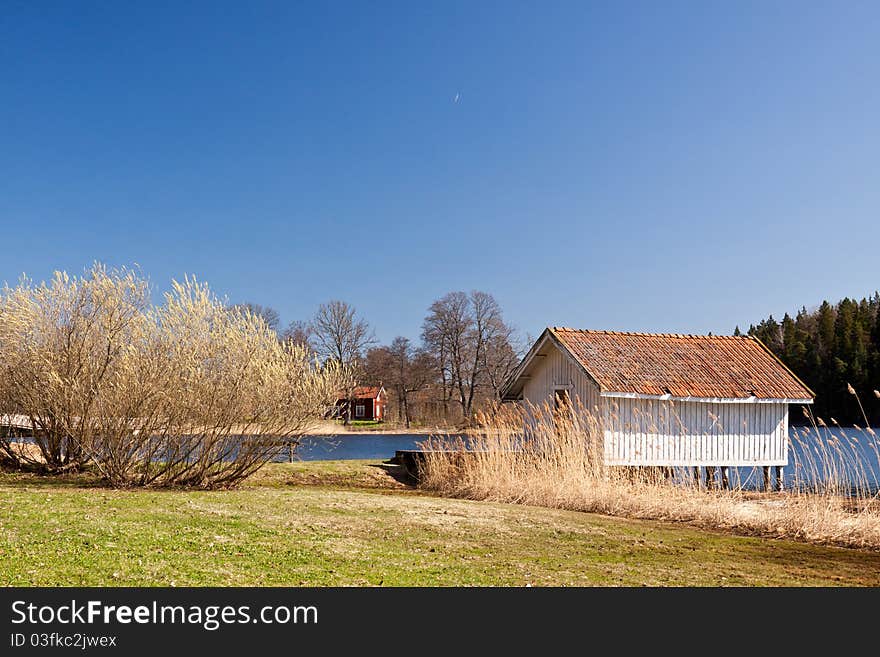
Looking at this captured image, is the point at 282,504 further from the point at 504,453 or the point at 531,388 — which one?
the point at 531,388

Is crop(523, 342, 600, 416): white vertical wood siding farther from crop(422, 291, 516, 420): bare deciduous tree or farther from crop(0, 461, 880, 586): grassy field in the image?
crop(422, 291, 516, 420): bare deciduous tree

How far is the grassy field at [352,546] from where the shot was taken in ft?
22.1

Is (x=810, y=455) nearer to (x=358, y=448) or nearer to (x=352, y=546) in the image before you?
(x=352, y=546)

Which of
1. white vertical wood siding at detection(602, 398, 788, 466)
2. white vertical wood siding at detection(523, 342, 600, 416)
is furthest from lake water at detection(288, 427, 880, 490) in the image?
white vertical wood siding at detection(523, 342, 600, 416)

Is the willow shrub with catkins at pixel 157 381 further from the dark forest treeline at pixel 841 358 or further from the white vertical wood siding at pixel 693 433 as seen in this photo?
the dark forest treeline at pixel 841 358

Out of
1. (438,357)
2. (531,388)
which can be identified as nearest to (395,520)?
(531,388)

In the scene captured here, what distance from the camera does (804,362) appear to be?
224ft

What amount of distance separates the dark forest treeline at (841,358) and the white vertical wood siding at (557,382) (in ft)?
132

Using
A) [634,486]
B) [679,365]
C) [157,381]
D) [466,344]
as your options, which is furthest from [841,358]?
[157,381]

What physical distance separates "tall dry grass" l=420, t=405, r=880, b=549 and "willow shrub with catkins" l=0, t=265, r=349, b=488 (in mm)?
3863

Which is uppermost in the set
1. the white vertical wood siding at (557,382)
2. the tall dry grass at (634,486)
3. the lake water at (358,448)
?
the white vertical wood siding at (557,382)

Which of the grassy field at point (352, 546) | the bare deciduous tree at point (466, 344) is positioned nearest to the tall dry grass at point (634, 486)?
the grassy field at point (352, 546)

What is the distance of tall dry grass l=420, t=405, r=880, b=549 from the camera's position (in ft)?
39.1

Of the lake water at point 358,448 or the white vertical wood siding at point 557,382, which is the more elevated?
the white vertical wood siding at point 557,382
